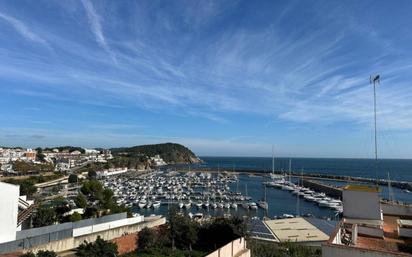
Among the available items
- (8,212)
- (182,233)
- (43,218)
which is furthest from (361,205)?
(43,218)

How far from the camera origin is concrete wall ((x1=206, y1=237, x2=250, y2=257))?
16319 mm

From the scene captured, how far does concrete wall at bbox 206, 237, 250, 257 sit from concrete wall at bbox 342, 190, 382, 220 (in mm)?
5988

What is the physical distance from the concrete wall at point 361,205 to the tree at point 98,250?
40.9 ft

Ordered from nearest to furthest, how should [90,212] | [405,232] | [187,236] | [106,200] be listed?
1. [405,232]
2. [187,236]
3. [90,212]
4. [106,200]

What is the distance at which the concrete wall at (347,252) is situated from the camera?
7914 mm

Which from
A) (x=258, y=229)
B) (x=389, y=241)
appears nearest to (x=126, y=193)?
(x=258, y=229)

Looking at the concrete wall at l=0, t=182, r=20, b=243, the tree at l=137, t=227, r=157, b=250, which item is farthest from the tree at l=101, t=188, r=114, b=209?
the concrete wall at l=0, t=182, r=20, b=243

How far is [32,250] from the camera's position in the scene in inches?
699

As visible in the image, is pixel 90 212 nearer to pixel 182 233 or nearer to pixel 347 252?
pixel 182 233

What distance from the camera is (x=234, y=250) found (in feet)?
61.3

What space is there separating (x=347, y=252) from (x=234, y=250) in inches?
439

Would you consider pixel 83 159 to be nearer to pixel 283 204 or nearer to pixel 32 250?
pixel 283 204

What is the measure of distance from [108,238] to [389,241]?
17.6 m

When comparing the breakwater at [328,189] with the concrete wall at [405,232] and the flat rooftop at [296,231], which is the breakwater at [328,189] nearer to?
the flat rooftop at [296,231]
